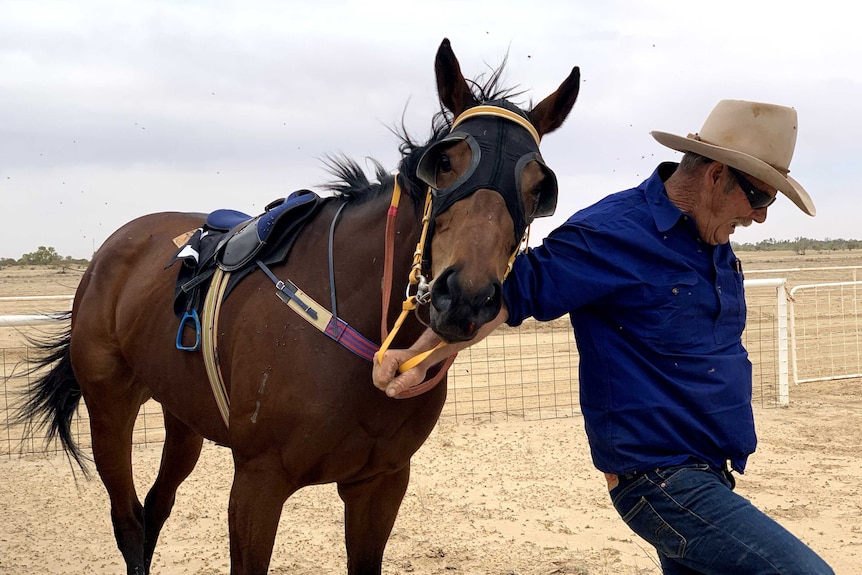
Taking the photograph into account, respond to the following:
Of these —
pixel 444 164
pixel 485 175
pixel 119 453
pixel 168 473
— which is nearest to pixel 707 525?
pixel 485 175

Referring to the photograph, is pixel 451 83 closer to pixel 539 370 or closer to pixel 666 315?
pixel 666 315

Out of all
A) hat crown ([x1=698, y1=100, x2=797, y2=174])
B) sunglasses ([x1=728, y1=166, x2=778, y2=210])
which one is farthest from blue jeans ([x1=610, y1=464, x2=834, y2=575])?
hat crown ([x1=698, y1=100, x2=797, y2=174])

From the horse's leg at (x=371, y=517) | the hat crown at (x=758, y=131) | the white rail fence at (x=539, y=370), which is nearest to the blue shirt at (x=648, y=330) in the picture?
the hat crown at (x=758, y=131)

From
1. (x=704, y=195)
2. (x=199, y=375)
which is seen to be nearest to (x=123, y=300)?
(x=199, y=375)

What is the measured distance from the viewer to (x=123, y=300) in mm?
3766

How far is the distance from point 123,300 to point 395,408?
188 cm

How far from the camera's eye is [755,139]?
2.28 meters

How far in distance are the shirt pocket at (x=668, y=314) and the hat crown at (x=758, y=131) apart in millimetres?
451

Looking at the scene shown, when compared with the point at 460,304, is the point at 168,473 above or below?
below

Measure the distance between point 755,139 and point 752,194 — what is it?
165 mm

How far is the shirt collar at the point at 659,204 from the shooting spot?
2289mm

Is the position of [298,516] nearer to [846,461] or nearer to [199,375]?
[199,375]

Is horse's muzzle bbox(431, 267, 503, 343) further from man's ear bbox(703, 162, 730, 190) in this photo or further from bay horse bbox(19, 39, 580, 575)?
man's ear bbox(703, 162, 730, 190)

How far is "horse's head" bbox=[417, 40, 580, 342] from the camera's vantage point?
1.98 meters
